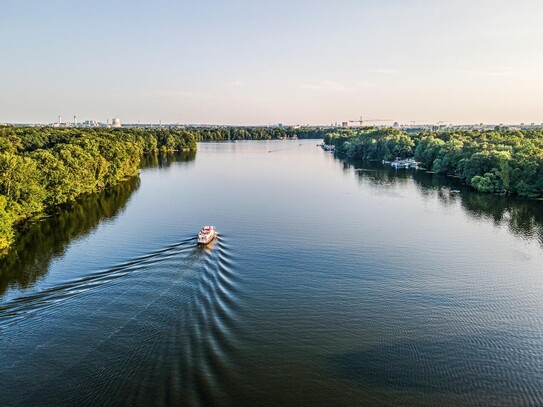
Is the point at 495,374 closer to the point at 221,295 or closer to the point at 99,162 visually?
the point at 221,295

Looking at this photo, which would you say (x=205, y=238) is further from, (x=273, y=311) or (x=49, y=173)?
(x=49, y=173)

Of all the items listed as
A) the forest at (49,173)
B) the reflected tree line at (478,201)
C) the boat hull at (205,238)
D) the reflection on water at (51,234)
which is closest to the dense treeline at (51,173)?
the forest at (49,173)

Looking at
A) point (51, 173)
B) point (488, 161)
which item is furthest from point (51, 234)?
point (488, 161)

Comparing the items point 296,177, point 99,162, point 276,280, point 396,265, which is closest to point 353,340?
point 276,280

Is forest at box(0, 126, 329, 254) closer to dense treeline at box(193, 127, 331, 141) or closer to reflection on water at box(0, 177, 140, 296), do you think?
reflection on water at box(0, 177, 140, 296)

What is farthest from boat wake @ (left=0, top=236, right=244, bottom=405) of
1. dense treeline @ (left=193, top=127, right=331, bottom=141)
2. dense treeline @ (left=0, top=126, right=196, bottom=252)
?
dense treeline @ (left=193, top=127, right=331, bottom=141)
